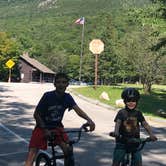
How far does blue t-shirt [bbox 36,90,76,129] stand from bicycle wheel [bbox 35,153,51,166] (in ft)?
1.68

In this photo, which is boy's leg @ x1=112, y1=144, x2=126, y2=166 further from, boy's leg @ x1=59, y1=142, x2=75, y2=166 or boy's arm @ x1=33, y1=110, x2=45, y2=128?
boy's arm @ x1=33, y1=110, x2=45, y2=128

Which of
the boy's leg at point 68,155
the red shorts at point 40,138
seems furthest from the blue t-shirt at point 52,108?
the boy's leg at point 68,155

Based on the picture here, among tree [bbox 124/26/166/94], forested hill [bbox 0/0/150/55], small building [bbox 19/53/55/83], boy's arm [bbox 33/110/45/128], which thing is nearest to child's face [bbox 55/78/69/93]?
boy's arm [bbox 33/110/45/128]

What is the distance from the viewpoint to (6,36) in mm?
96500

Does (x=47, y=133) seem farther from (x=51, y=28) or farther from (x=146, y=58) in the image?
(x=51, y=28)

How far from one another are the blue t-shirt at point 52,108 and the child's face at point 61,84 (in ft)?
0.31

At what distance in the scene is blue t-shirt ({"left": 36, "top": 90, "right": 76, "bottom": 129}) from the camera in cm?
668

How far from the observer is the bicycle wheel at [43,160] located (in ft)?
22.5

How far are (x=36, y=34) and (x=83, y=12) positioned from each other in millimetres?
36466

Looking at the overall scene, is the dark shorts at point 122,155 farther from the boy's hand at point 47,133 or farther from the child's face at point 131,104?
the boy's hand at point 47,133

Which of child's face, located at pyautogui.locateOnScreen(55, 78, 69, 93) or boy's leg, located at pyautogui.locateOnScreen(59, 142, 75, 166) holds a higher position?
child's face, located at pyautogui.locateOnScreen(55, 78, 69, 93)

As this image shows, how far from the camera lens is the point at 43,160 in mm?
6984

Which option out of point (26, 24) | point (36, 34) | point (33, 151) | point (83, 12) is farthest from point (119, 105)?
point (83, 12)

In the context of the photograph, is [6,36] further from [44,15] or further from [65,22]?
[44,15]
